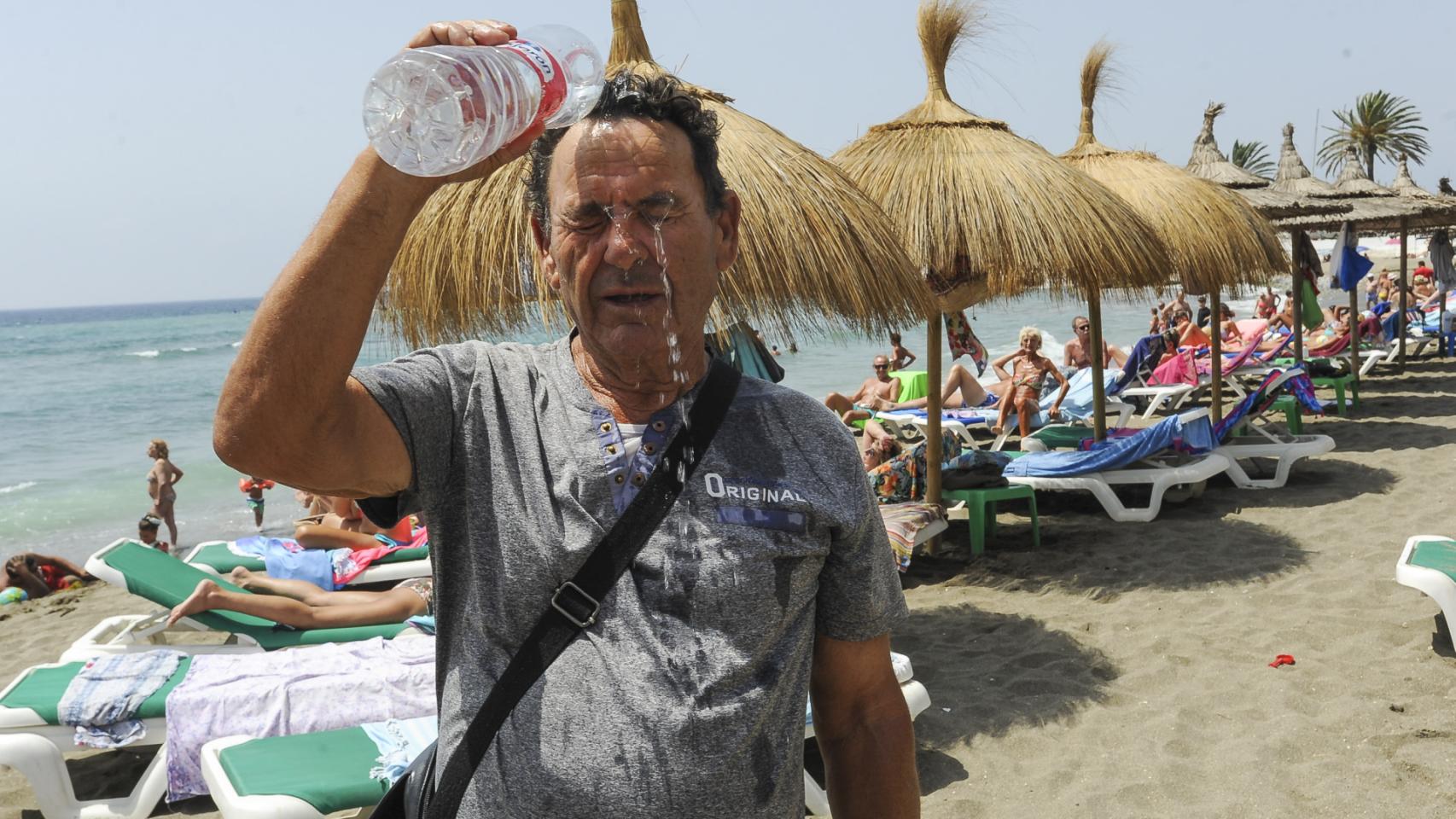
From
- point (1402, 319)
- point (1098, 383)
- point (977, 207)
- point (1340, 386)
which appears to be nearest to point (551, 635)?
point (977, 207)

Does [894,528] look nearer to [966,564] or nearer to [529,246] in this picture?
[966,564]

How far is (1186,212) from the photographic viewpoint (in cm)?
927

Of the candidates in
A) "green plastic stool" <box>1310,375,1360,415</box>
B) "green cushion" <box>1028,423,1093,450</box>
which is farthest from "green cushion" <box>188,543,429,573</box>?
"green plastic stool" <box>1310,375,1360,415</box>

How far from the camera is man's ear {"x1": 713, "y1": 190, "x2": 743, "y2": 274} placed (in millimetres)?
1435

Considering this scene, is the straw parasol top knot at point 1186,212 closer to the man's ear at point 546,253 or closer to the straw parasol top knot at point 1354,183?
the straw parasol top knot at point 1354,183

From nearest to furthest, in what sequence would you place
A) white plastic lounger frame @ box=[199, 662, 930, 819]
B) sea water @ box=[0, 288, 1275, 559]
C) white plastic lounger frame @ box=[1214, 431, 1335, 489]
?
white plastic lounger frame @ box=[199, 662, 930, 819] → white plastic lounger frame @ box=[1214, 431, 1335, 489] → sea water @ box=[0, 288, 1275, 559]

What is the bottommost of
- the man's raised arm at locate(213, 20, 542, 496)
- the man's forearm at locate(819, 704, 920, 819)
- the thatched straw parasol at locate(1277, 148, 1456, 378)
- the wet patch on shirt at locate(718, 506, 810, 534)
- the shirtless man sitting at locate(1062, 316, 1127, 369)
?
the shirtless man sitting at locate(1062, 316, 1127, 369)

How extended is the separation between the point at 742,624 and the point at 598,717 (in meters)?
0.20

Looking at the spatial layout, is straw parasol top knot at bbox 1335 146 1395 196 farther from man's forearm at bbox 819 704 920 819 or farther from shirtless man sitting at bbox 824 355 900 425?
man's forearm at bbox 819 704 920 819

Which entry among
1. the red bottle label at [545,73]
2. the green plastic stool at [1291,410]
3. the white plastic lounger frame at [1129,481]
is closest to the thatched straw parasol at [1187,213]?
the green plastic stool at [1291,410]

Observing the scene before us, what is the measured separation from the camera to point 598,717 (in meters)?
1.19

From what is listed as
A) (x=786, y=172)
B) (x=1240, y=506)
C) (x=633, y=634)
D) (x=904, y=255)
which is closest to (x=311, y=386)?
(x=633, y=634)

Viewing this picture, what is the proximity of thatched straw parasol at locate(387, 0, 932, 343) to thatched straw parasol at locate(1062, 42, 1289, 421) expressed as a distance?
16.3 ft

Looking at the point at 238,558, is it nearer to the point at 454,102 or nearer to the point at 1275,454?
the point at 454,102
